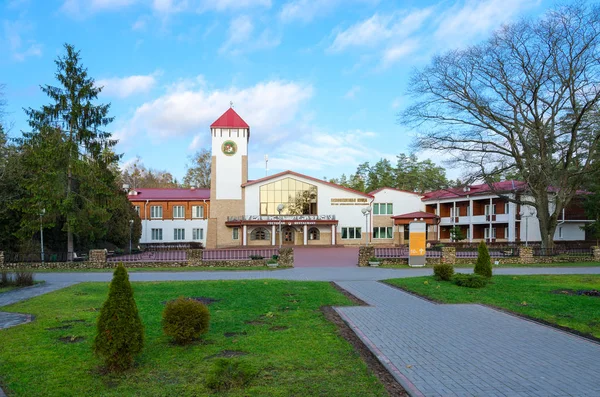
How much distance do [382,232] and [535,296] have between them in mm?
37052

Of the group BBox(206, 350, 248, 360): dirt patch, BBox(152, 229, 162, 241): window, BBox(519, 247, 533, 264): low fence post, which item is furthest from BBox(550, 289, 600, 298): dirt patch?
BBox(152, 229, 162, 241): window

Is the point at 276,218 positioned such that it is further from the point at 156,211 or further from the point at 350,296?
the point at 350,296

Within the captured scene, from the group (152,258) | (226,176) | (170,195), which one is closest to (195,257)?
(152,258)

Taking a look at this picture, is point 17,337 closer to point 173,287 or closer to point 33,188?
point 173,287

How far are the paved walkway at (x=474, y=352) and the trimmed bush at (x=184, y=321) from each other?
281 cm

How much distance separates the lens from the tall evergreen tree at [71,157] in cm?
2467

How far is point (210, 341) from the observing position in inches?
276

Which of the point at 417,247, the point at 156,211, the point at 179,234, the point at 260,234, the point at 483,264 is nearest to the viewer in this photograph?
the point at 483,264

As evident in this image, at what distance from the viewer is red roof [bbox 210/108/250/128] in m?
47.7

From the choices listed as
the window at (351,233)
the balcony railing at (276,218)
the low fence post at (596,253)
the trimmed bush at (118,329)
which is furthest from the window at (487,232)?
the trimmed bush at (118,329)

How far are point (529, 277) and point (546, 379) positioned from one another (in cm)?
1368

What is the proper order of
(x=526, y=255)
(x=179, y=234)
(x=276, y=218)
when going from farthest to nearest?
(x=179, y=234)
(x=276, y=218)
(x=526, y=255)

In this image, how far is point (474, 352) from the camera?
6590 millimetres

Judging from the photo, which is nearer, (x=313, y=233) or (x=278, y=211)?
(x=278, y=211)
